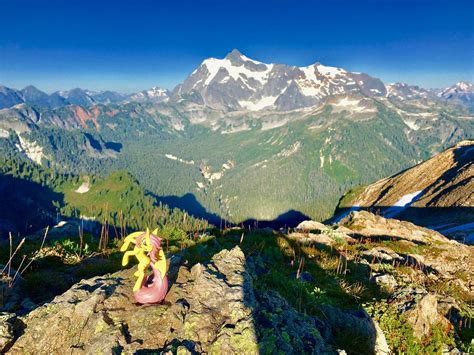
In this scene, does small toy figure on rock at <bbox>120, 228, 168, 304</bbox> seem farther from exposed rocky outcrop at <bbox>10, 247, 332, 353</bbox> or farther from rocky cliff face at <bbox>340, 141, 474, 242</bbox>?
rocky cliff face at <bbox>340, 141, 474, 242</bbox>

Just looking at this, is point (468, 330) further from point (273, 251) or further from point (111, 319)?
point (111, 319)

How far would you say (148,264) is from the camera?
776cm

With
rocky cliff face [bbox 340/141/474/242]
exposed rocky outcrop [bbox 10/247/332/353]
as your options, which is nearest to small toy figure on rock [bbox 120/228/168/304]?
exposed rocky outcrop [bbox 10/247/332/353]

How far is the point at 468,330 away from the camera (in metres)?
12.2

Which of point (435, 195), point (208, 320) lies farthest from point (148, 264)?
point (435, 195)

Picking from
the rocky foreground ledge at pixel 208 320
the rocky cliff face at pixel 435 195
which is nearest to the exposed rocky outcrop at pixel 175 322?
the rocky foreground ledge at pixel 208 320

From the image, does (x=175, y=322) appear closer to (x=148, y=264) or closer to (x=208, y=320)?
(x=208, y=320)

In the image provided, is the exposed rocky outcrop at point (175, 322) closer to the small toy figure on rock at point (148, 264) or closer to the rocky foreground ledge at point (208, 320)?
the rocky foreground ledge at point (208, 320)

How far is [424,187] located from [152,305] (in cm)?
12373

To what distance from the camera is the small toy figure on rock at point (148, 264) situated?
7.62 metres

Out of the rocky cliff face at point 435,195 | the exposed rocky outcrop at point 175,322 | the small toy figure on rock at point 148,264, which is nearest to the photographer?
the exposed rocky outcrop at point 175,322

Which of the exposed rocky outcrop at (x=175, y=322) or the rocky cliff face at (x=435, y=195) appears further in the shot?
the rocky cliff face at (x=435, y=195)

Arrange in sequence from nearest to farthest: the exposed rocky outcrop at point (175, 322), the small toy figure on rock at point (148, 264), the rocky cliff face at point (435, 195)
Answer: the exposed rocky outcrop at point (175, 322)
the small toy figure on rock at point (148, 264)
the rocky cliff face at point (435, 195)

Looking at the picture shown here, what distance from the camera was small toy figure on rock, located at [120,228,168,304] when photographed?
7617mm
